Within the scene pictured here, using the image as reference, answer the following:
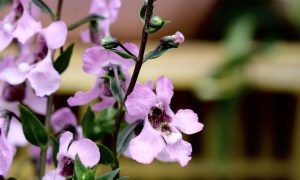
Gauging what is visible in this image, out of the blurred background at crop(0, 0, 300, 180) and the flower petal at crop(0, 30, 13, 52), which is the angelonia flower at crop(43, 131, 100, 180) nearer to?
the flower petal at crop(0, 30, 13, 52)

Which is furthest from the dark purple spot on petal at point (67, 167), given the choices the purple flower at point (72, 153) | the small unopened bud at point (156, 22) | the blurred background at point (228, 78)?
the blurred background at point (228, 78)

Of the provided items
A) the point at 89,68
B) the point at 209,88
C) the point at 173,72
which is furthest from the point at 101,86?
the point at 173,72

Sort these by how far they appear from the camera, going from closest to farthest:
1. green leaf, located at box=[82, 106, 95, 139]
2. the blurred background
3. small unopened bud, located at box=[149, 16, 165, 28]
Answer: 1. small unopened bud, located at box=[149, 16, 165, 28]
2. green leaf, located at box=[82, 106, 95, 139]
3. the blurred background

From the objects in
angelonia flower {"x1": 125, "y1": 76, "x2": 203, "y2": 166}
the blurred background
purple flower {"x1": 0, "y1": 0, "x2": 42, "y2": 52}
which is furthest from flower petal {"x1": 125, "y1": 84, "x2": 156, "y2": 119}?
the blurred background

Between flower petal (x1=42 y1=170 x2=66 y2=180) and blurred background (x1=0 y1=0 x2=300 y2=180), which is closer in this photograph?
flower petal (x1=42 y1=170 x2=66 y2=180)

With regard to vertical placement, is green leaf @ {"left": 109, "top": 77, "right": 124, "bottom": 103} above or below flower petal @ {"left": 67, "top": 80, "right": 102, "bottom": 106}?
above

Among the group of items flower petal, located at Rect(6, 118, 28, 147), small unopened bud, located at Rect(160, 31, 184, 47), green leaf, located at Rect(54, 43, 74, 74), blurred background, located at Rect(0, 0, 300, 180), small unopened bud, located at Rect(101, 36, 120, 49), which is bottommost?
blurred background, located at Rect(0, 0, 300, 180)
